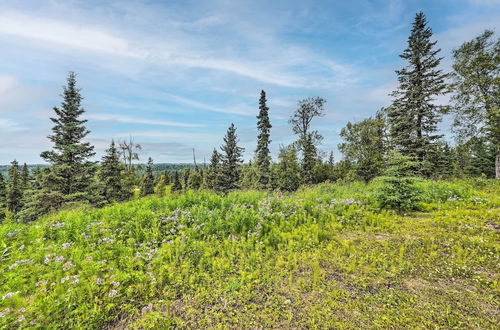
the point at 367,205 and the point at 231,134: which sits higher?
the point at 231,134

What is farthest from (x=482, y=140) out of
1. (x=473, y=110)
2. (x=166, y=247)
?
(x=166, y=247)

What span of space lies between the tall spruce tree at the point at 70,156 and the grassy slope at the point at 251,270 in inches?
545

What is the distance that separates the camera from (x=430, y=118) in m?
16.1

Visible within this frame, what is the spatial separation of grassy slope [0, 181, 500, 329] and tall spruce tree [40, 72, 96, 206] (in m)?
13.8

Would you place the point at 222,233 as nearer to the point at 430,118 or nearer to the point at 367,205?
the point at 367,205

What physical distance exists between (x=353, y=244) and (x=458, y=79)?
71.1ft

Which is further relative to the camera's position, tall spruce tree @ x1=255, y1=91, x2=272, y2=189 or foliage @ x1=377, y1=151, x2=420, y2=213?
tall spruce tree @ x1=255, y1=91, x2=272, y2=189

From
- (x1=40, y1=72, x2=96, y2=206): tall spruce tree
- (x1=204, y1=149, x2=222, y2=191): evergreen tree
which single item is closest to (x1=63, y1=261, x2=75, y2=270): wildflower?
(x1=40, y1=72, x2=96, y2=206): tall spruce tree

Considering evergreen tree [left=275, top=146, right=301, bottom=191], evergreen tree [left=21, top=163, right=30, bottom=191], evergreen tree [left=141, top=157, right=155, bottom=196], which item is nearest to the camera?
evergreen tree [left=275, top=146, right=301, bottom=191]

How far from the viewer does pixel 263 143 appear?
23.0 meters

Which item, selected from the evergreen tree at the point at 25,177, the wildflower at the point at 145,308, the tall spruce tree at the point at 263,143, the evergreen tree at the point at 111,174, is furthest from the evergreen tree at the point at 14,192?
the wildflower at the point at 145,308

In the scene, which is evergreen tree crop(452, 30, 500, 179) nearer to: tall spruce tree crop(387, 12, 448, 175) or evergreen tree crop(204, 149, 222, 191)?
tall spruce tree crop(387, 12, 448, 175)

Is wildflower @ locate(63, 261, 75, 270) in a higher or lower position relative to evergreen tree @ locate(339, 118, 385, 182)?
lower

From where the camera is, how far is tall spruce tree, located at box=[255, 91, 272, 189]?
75.4 ft
